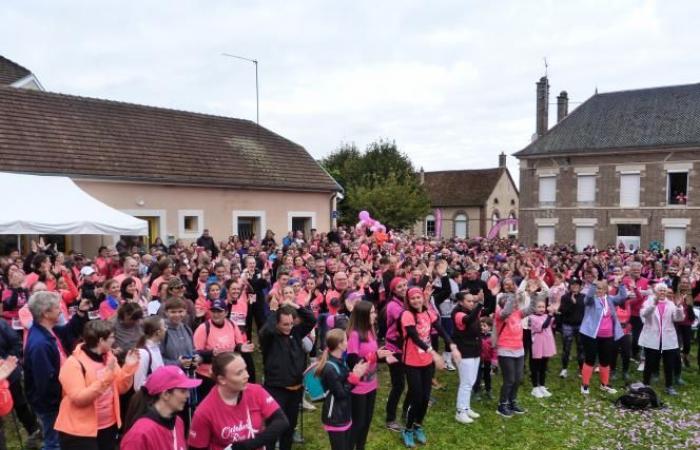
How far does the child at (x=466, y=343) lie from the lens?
6316 mm

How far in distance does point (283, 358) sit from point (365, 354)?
77 centimetres

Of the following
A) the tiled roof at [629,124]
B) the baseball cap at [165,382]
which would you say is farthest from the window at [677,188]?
the baseball cap at [165,382]

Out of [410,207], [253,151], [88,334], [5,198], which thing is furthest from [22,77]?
[410,207]

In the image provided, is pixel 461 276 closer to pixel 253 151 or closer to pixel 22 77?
pixel 253 151

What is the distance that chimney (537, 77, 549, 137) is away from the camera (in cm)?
3303

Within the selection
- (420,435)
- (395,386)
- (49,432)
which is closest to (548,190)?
(395,386)

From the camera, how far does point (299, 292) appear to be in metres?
6.98

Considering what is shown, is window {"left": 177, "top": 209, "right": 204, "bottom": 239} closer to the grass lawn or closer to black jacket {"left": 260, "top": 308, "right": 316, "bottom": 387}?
the grass lawn

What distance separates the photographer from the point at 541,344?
24.4 feet

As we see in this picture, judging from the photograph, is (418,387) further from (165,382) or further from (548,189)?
(548,189)

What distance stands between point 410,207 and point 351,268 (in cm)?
2586

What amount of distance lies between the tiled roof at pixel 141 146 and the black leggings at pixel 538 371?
42.0 ft

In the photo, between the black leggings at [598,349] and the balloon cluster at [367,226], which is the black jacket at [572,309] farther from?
the balloon cluster at [367,226]

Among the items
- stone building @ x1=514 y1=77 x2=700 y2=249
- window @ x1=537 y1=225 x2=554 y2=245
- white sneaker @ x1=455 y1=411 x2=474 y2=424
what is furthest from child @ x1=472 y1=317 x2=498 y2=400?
window @ x1=537 y1=225 x2=554 y2=245
